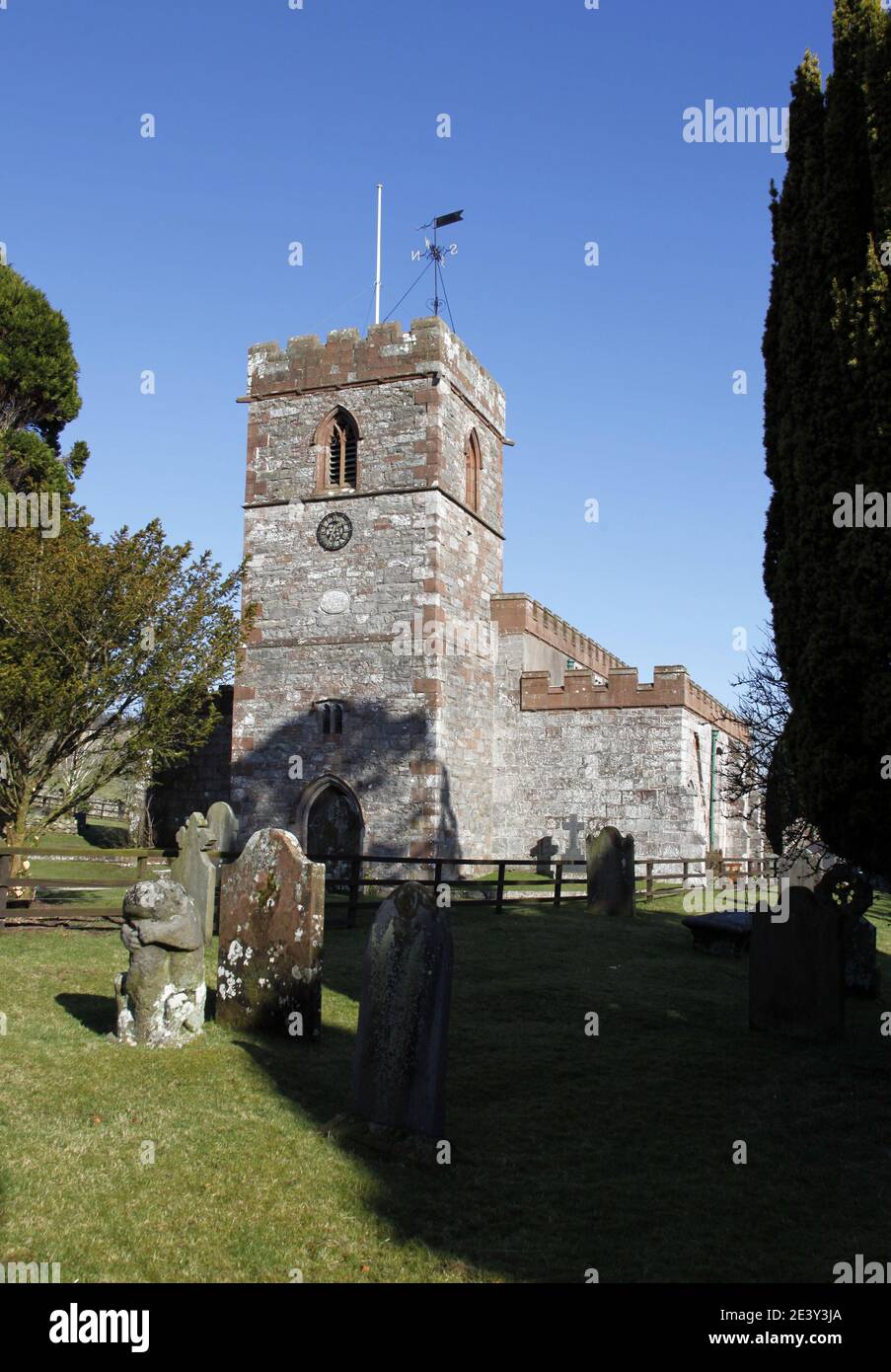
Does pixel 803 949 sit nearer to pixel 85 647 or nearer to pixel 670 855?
pixel 85 647

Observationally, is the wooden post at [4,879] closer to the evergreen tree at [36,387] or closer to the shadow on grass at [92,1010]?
the shadow on grass at [92,1010]

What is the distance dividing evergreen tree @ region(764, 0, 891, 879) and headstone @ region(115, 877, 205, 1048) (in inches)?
200

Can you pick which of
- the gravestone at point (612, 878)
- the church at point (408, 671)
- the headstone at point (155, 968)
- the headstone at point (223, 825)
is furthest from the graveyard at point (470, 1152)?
the church at point (408, 671)

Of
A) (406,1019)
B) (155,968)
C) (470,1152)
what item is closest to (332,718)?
(155,968)

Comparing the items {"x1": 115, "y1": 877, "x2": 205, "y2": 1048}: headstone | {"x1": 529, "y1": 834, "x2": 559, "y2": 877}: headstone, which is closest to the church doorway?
{"x1": 529, "y1": 834, "x2": 559, "y2": 877}: headstone

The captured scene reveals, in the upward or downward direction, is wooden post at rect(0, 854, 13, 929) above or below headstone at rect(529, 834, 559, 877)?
above

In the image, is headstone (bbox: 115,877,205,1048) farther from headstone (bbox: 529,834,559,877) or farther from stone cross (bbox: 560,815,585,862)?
stone cross (bbox: 560,815,585,862)

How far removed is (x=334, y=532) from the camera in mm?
23828

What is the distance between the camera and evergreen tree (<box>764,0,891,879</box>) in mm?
7914

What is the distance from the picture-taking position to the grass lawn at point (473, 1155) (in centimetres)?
500

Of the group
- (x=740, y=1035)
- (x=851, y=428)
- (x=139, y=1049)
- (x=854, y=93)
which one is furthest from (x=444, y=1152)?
(x=854, y=93)

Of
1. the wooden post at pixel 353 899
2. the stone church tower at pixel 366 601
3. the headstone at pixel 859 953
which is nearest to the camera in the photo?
the headstone at pixel 859 953

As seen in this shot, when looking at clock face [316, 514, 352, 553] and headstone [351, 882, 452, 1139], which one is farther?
clock face [316, 514, 352, 553]

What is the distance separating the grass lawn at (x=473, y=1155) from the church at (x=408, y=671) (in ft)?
40.6
